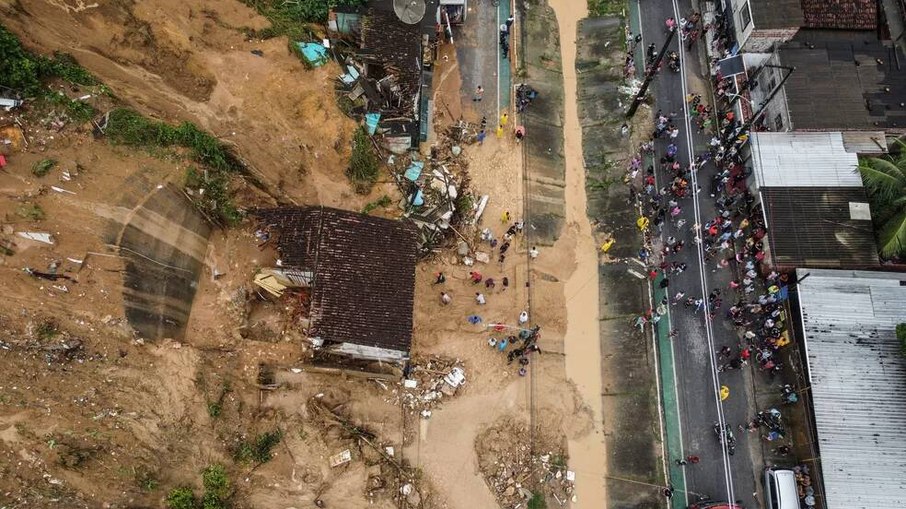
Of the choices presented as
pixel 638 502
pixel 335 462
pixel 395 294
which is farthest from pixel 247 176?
pixel 638 502

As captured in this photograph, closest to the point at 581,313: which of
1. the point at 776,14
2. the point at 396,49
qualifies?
the point at 396,49

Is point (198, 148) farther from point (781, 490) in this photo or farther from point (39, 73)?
point (781, 490)

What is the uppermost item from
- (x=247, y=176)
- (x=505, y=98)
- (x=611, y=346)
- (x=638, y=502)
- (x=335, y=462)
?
(x=505, y=98)

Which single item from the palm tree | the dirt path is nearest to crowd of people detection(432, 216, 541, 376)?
the dirt path

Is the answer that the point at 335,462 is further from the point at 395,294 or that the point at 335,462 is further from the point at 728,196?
the point at 728,196

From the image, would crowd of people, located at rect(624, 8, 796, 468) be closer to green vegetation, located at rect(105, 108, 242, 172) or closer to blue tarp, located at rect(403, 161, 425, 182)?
blue tarp, located at rect(403, 161, 425, 182)

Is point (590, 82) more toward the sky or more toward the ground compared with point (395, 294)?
more toward the sky
